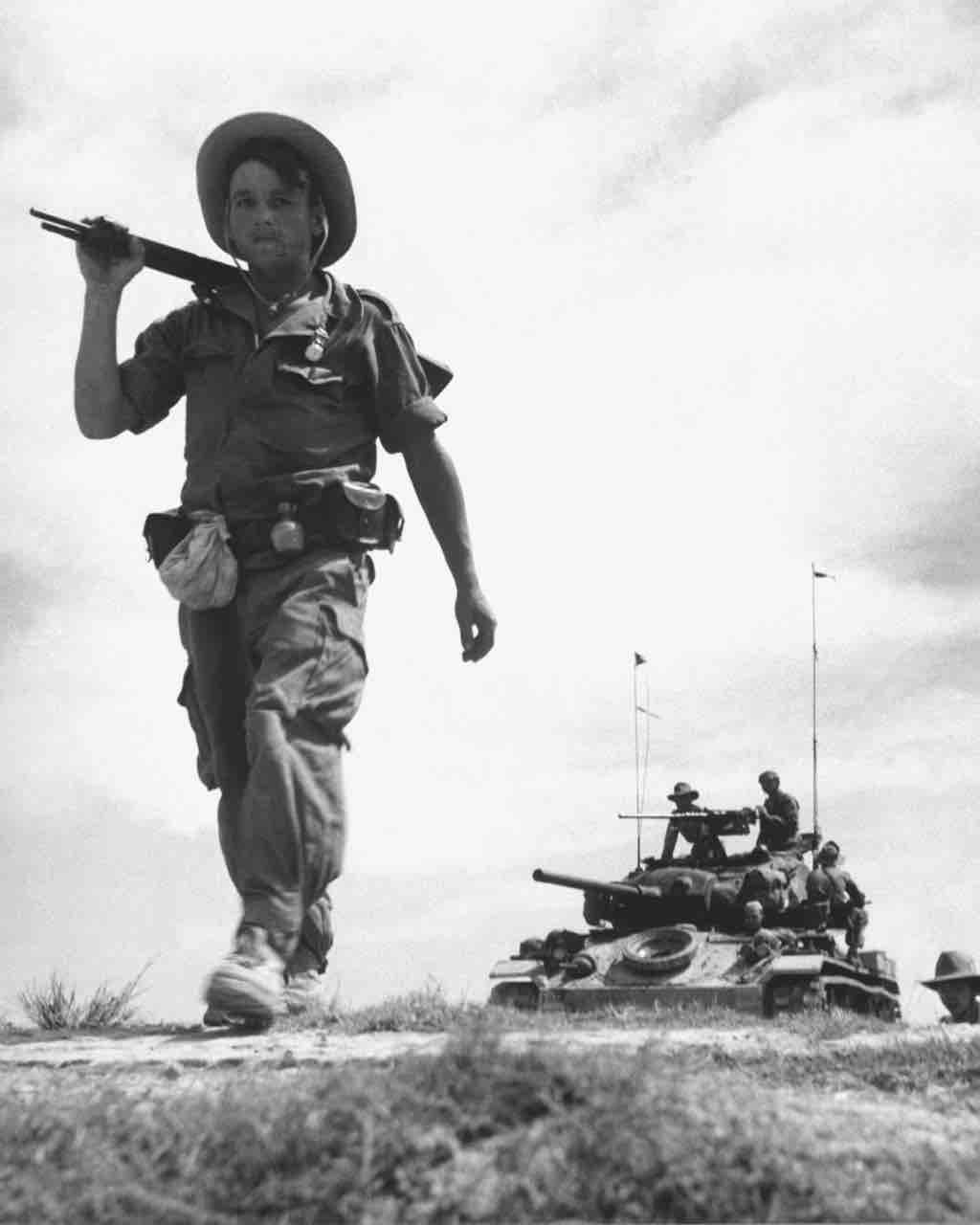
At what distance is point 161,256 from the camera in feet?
19.1

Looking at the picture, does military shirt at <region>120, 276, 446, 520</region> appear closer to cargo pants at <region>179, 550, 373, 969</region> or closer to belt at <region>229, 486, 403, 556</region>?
belt at <region>229, 486, 403, 556</region>

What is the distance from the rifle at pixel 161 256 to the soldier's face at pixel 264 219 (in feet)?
0.53

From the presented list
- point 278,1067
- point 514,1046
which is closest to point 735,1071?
point 514,1046

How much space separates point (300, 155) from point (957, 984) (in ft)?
26.7

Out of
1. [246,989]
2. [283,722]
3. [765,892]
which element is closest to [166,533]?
[283,722]

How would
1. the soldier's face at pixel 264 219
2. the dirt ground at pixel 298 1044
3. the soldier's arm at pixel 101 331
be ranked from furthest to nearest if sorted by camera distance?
1. the soldier's face at pixel 264 219
2. the soldier's arm at pixel 101 331
3. the dirt ground at pixel 298 1044

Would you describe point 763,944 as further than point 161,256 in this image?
Yes

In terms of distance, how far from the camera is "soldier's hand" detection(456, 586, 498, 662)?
5.81 m

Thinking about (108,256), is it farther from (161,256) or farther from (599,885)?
(599,885)

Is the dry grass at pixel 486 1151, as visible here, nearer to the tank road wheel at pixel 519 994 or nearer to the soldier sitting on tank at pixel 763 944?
the soldier sitting on tank at pixel 763 944

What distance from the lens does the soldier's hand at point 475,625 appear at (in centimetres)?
581

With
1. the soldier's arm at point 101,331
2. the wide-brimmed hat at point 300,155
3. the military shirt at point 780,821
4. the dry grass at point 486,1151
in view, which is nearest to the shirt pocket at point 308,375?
the soldier's arm at point 101,331

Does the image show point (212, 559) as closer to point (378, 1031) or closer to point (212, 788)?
point (212, 788)

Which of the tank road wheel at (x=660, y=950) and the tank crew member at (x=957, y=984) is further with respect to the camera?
the tank road wheel at (x=660, y=950)
